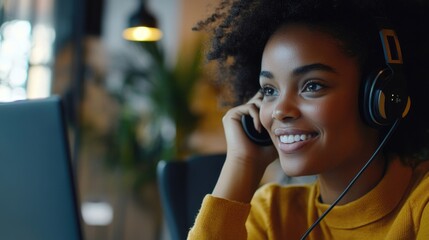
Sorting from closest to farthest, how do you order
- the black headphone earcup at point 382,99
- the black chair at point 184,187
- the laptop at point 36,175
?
the laptop at point 36,175, the black headphone earcup at point 382,99, the black chair at point 184,187

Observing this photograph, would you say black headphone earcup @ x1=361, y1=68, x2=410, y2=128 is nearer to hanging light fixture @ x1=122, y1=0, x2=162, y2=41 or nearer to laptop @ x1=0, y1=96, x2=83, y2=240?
laptop @ x1=0, y1=96, x2=83, y2=240

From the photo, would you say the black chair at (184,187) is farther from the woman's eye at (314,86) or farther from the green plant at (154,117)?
the green plant at (154,117)

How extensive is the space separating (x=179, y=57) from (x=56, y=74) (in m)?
0.94

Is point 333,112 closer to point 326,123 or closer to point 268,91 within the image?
point 326,123

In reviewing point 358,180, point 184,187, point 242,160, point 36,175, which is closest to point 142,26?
point 184,187

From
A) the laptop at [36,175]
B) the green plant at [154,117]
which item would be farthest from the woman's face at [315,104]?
the green plant at [154,117]

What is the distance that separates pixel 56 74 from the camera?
4402 millimetres

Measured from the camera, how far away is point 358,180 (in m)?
1.13

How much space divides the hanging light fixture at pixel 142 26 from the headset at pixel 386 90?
104 inches

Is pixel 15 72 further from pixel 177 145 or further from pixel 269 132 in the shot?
pixel 269 132

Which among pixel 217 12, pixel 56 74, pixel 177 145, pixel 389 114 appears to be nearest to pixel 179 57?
pixel 177 145

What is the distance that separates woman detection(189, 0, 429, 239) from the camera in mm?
1033

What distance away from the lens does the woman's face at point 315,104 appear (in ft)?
3.37

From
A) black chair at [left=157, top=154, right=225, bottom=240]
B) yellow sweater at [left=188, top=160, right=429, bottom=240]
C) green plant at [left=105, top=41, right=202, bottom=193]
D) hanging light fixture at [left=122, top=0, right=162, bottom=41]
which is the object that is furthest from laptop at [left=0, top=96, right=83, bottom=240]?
green plant at [left=105, top=41, right=202, bottom=193]
